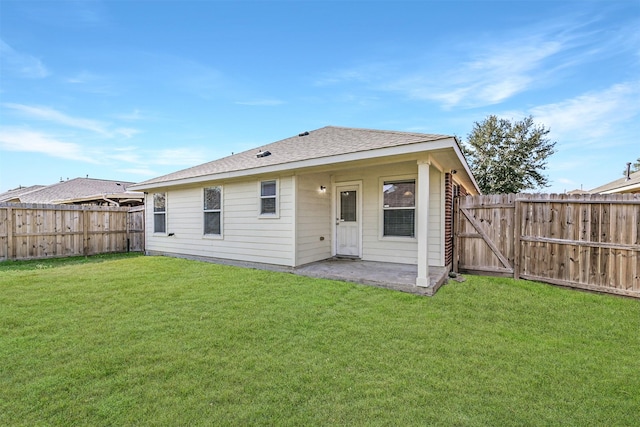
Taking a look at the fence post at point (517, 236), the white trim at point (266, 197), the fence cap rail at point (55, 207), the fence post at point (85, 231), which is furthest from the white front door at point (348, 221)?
the fence post at point (85, 231)

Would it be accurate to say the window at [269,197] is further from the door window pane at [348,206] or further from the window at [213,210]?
the door window pane at [348,206]

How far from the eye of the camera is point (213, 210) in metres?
7.68

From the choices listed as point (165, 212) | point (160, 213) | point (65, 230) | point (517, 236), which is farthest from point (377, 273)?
point (65, 230)

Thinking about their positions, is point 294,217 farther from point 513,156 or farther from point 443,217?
point 513,156

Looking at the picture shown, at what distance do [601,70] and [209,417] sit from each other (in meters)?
12.2

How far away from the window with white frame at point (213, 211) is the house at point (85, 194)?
9.43 m

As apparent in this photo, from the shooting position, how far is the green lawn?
6.32 ft

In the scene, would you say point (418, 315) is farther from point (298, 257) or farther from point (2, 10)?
point (2, 10)

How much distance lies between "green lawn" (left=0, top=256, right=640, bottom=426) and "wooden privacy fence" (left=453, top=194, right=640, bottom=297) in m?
0.47

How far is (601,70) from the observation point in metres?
7.91

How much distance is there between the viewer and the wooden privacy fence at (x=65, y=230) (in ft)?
25.8

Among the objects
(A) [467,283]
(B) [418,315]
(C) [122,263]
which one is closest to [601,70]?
(A) [467,283]

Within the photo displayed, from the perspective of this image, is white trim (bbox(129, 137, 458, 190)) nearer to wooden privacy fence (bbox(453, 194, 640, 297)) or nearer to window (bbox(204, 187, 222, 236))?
window (bbox(204, 187, 222, 236))

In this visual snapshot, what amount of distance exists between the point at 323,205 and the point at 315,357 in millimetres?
4747
